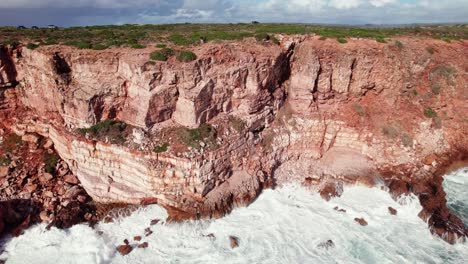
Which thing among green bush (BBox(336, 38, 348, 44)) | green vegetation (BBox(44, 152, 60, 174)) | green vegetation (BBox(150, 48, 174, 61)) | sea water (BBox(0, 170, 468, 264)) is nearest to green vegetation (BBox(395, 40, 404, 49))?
green bush (BBox(336, 38, 348, 44))

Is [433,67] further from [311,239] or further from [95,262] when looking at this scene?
[95,262]

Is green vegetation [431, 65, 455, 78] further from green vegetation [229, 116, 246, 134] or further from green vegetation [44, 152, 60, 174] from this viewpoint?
green vegetation [44, 152, 60, 174]

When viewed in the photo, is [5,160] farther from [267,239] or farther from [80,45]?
[267,239]

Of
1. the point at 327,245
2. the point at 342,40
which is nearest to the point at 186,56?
the point at 342,40

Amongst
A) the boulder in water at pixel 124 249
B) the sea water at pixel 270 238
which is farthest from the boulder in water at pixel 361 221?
the boulder in water at pixel 124 249

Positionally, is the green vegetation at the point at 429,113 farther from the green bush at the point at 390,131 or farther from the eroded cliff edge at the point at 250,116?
the green bush at the point at 390,131

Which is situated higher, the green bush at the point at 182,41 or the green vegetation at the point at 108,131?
the green bush at the point at 182,41

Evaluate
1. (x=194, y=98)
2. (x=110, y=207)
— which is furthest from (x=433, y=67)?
(x=110, y=207)
